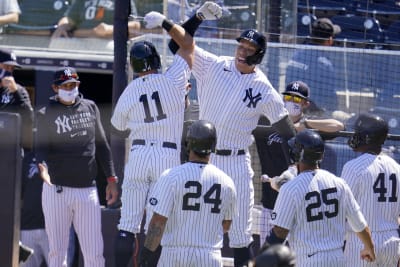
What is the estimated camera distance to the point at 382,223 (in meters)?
6.60

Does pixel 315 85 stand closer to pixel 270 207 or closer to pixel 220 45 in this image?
pixel 220 45

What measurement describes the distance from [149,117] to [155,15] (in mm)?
664

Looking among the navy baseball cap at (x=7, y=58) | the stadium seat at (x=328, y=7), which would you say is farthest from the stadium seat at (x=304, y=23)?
the navy baseball cap at (x=7, y=58)

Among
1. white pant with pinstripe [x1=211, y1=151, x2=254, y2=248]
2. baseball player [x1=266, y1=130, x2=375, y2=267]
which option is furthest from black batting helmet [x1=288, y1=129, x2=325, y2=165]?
white pant with pinstripe [x1=211, y1=151, x2=254, y2=248]

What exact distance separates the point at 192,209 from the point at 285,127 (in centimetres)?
160

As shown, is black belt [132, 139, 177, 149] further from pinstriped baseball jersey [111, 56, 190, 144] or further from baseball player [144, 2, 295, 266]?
baseball player [144, 2, 295, 266]

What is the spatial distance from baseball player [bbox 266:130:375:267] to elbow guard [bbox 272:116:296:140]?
1153 mm

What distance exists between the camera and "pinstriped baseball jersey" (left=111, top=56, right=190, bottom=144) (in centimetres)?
689

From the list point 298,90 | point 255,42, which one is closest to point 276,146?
point 298,90

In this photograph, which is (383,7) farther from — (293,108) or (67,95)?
(67,95)

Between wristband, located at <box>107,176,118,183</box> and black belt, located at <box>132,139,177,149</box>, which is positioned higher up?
black belt, located at <box>132,139,177,149</box>

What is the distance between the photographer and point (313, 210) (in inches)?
227

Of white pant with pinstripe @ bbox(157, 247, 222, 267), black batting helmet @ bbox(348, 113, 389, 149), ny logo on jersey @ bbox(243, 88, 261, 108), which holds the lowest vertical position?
white pant with pinstripe @ bbox(157, 247, 222, 267)

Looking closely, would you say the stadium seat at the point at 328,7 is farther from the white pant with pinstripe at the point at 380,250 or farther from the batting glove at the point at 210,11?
the white pant with pinstripe at the point at 380,250
